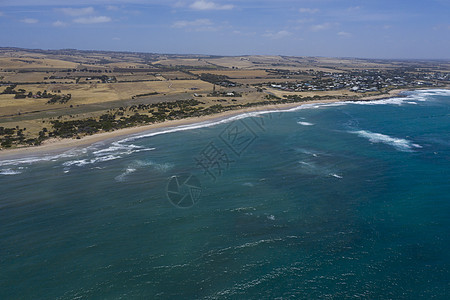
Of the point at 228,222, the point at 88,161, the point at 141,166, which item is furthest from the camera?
the point at 88,161

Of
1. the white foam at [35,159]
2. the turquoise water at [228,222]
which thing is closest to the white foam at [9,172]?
the turquoise water at [228,222]

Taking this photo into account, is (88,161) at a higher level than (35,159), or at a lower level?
lower

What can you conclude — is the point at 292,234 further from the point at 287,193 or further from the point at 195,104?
the point at 195,104

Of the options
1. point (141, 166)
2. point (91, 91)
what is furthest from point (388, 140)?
point (91, 91)

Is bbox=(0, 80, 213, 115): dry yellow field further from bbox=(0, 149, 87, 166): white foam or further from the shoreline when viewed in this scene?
bbox=(0, 149, 87, 166): white foam

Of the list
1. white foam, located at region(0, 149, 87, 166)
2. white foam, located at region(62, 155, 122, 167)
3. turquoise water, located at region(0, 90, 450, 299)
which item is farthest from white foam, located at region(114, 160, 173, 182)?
white foam, located at region(0, 149, 87, 166)

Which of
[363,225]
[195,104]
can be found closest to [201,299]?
[363,225]

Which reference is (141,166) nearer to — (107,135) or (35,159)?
(35,159)

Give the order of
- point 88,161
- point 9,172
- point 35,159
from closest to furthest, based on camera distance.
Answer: point 9,172 → point 88,161 → point 35,159
